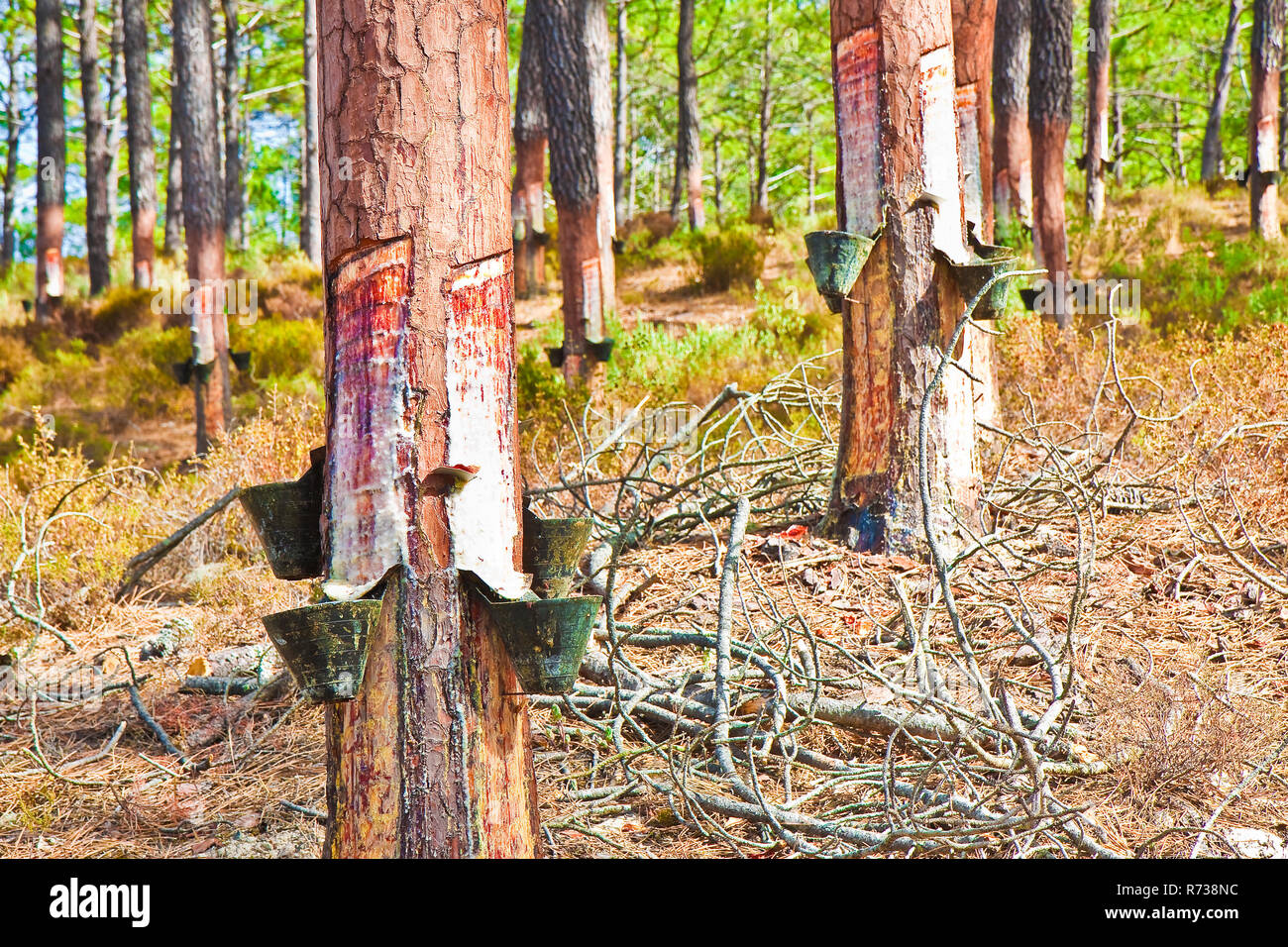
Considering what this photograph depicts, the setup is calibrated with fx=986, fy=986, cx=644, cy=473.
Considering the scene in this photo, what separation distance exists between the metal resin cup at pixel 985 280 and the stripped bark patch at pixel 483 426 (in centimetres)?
234

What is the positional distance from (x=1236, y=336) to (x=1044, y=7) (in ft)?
14.5

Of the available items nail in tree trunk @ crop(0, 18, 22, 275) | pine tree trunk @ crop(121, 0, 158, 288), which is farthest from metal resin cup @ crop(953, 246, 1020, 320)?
nail in tree trunk @ crop(0, 18, 22, 275)

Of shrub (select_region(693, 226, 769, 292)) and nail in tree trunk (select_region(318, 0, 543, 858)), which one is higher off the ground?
shrub (select_region(693, 226, 769, 292))

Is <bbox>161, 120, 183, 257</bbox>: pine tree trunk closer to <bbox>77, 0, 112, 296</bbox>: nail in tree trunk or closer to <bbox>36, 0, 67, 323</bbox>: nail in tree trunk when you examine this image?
<bbox>77, 0, 112, 296</bbox>: nail in tree trunk

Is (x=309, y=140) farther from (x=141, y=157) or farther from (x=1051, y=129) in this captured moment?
(x=1051, y=129)

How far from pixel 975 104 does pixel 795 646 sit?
354 centimetres

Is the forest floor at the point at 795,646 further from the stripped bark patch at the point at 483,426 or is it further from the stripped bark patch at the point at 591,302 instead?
the stripped bark patch at the point at 591,302

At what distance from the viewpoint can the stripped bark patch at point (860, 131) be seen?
3734 mm

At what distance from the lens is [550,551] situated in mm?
1961

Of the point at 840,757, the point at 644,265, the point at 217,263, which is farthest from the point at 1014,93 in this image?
the point at 840,757

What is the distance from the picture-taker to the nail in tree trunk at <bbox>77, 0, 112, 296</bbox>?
1623 cm

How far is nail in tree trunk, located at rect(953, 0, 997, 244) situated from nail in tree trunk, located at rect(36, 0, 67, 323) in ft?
46.3

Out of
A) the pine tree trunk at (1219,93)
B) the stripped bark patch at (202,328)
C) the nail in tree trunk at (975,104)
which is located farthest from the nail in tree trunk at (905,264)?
the pine tree trunk at (1219,93)
